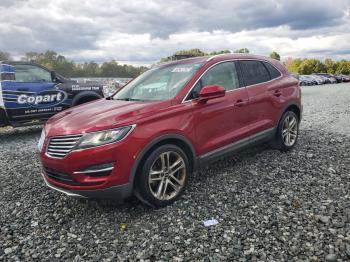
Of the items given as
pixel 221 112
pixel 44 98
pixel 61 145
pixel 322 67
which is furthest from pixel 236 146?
pixel 322 67

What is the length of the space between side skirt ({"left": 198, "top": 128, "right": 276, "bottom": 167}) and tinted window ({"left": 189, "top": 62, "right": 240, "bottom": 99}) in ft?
2.63

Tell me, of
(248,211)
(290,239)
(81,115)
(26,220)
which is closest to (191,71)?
(81,115)

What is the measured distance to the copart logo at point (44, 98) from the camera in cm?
791

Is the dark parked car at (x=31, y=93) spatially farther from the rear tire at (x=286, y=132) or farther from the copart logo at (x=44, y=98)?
the rear tire at (x=286, y=132)

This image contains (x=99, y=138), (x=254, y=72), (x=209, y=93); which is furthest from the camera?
(x=254, y=72)

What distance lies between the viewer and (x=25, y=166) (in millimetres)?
5520

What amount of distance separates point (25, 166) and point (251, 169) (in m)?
3.94

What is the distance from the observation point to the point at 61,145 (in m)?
3.32

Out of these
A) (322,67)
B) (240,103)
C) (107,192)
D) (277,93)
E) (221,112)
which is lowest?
(107,192)

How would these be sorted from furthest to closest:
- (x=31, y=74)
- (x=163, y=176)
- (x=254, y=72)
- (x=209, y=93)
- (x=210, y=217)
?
(x=31, y=74) < (x=254, y=72) < (x=209, y=93) < (x=163, y=176) < (x=210, y=217)

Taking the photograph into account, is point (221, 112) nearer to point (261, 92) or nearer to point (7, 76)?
point (261, 92)

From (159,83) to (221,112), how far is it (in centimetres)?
99

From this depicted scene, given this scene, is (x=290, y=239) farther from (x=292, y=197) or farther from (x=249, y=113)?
(x=249, y=113)

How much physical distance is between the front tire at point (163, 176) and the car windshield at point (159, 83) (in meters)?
0.75
